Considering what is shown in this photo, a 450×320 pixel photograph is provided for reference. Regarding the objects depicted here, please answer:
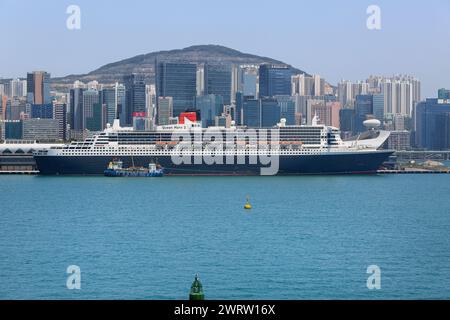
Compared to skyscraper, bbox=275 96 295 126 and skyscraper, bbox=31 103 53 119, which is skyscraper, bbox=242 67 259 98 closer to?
skyscraper, bbox=275 96 295 126

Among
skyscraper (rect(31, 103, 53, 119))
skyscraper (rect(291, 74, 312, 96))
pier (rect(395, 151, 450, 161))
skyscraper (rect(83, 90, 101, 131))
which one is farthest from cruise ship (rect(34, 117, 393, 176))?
skyscraper (rect(291, 74, 312, 96))

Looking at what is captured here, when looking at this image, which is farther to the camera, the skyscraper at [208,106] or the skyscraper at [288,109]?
the skyscraper at [208,106]

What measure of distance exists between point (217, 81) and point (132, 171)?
5841 cm

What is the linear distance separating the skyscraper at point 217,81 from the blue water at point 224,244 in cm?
6848

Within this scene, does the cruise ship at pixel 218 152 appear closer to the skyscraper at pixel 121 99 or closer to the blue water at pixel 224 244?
the blue water at pixel 224 244

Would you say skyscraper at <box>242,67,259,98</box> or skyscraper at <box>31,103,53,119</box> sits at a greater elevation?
skyscraper at <box>242,67,259,98</box>

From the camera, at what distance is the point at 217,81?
99.3m

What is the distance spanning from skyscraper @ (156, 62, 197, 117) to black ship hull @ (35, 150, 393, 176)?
4800 cm

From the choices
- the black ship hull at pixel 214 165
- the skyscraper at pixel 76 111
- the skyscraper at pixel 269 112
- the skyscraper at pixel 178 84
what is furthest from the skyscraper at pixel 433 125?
the black ship hull at pixel 214 165

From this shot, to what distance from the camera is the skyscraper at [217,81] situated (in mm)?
97812

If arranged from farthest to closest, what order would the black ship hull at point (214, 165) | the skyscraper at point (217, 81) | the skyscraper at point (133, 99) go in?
Result: the skyscraper at point (217, 81)
the skyscraper at point (133, 99)
the black ship hull at point (214, 165)

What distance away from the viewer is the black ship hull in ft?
137

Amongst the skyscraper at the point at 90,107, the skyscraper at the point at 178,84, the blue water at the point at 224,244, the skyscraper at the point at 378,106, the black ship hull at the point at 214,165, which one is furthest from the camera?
the skyscraper at the point at 378,106

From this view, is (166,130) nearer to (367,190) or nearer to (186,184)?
Answer: (186,184)
